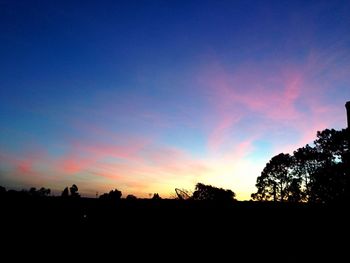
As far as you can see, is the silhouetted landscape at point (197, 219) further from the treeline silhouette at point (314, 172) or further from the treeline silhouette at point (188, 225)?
the treeline silhouette at point (314, 172)

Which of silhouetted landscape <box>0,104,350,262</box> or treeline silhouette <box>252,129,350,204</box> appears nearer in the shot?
silhouetted landscape <box>0,104,350,262</box>

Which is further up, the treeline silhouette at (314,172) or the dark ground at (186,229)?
the treeline silhouette at (314,172)

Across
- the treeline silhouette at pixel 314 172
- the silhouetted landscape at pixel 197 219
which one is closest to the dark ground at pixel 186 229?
the silhouetted landscape at pixel 197 219

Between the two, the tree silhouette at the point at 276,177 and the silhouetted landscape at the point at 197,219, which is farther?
the tree silhouette at the point at 276,177

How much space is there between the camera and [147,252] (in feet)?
32.8

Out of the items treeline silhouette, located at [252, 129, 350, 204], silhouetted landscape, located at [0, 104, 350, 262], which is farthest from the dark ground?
treeline silhouette, located at [252, 129, 350, 204]

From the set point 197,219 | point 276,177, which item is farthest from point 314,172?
point 197,219

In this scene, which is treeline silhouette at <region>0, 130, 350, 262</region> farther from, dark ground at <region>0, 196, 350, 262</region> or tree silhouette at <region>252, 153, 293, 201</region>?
tree silhouette at <region>252, 153, 293, 201</region>

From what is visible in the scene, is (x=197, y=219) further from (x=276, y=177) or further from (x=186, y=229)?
(x=276, y=177)

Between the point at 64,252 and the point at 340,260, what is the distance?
920 centimetres

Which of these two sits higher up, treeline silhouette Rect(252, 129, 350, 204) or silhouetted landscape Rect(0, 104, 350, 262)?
treeline silhouette Rect(252, 129, 350, 204)

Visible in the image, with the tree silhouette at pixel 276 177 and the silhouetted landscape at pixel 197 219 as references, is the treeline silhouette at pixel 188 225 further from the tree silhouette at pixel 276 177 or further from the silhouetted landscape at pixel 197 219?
the tree silhouette at pixel 276 177

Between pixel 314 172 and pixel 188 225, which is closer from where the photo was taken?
pixel 188 225

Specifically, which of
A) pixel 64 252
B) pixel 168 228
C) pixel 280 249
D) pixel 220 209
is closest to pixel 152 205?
pixel 168 228
